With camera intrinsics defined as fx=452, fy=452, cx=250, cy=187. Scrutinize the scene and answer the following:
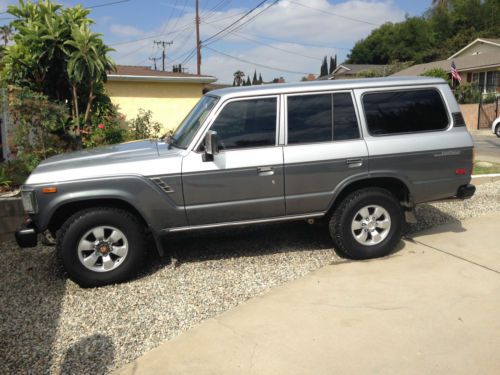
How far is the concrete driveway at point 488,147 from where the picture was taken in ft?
43.3

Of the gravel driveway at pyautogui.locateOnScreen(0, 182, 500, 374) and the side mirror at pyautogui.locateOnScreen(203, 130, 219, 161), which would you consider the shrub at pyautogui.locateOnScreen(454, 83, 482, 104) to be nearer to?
the gravel driveway at pyautogui.locateOnScreen(0, 182, 500, 374)

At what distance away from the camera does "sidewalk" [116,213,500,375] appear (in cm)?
321

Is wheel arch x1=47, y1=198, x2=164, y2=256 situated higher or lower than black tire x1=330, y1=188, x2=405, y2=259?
higher

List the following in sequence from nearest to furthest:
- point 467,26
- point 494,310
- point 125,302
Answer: point 494,310, point 125,302, point 467,26

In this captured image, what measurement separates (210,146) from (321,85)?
4.80ft

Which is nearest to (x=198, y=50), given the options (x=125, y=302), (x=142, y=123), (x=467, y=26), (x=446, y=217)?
(x=142, y=123)

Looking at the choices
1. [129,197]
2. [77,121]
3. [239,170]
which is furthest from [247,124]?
[77,121]

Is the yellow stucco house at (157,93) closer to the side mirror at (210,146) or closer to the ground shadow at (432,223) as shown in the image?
the ground shadow at (432,223)

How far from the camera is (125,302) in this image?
4223mm

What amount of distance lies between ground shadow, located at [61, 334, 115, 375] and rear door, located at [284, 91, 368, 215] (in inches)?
89.0

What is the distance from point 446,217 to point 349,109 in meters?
2.83

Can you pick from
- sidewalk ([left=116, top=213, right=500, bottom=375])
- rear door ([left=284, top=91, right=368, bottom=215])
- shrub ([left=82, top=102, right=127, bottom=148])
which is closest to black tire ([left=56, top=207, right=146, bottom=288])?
sidewalk ([left=116, top=213, right=500, bottom=375])

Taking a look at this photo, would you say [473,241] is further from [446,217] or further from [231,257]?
[231,257]

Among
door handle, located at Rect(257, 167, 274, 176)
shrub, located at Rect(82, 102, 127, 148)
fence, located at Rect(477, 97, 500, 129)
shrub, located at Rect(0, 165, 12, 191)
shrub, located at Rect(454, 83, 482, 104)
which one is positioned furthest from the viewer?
shrub, located at Rect(454, 83, 482, 104)
